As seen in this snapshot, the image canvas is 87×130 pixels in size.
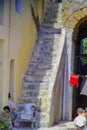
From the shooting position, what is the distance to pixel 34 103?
17.2 meters

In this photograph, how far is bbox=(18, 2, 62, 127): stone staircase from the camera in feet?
56.1

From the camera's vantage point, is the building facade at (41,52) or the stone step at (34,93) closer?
the building facade at (41,52)

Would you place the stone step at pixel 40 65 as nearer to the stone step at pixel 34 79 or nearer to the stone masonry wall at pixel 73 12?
the stone step at pixel 34 79

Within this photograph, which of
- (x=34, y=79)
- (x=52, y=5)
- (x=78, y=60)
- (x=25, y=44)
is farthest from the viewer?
(x=78, y=60)

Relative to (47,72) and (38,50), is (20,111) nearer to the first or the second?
(47,72)

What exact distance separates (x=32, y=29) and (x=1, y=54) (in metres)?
3.94

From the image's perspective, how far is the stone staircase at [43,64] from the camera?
674 inches

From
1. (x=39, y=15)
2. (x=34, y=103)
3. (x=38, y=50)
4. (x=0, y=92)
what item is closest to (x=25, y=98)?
(x=34, y=103)

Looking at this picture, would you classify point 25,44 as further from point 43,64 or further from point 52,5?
point 52,5

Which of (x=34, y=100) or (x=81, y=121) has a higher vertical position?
(x=34, y=100)

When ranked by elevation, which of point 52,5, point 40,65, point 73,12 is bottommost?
point 40,65

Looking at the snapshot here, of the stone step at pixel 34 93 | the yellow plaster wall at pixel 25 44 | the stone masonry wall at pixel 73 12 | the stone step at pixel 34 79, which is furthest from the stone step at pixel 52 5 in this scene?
the stone step at pixel 34 93

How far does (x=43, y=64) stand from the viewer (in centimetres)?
1898

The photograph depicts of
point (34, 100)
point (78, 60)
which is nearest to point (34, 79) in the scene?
point (34, 100)
